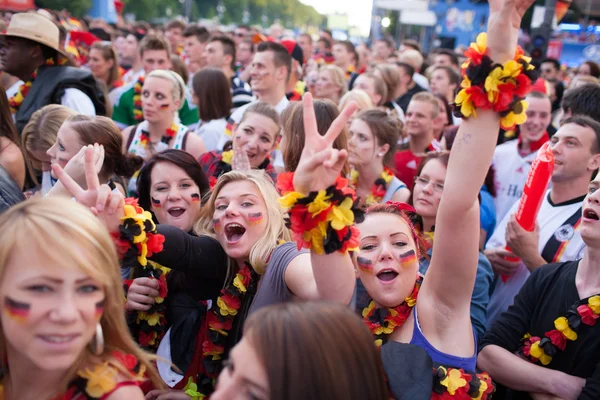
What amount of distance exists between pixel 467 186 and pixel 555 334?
3.60 feet

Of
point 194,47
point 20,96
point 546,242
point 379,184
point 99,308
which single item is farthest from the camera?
point 194,47

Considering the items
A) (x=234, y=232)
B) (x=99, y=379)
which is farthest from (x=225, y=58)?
(x=99, y=379)

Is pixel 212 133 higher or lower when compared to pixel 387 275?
higher

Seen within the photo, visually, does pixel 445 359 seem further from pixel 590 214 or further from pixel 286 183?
pixel 590 214

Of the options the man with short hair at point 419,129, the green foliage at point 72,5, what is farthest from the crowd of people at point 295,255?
the green foliage at point 72,5

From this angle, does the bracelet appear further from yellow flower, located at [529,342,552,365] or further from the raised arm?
yellow flower, located at [529,342,552,365]

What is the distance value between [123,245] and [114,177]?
1.65m

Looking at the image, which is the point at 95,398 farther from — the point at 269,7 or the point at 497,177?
the point at 269,7

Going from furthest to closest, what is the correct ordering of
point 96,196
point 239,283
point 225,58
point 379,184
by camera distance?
point 225,58
point 379,184
point 239,283
point 96,196

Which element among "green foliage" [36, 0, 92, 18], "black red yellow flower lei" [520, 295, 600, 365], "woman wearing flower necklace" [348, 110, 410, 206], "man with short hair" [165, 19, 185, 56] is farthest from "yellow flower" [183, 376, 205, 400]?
"green foliage" [36, 0, 92, 18]

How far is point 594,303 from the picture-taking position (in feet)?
8.55

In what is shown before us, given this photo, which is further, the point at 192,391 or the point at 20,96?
the point at 20,96

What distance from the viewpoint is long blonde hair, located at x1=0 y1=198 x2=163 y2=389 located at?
5.81 ft

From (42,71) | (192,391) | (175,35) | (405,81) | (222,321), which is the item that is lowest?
(192,391)
